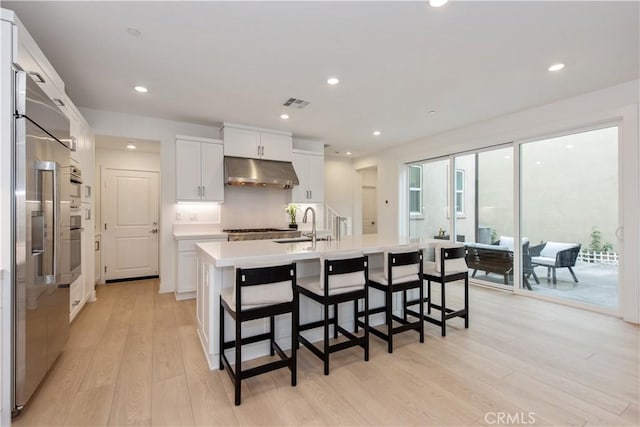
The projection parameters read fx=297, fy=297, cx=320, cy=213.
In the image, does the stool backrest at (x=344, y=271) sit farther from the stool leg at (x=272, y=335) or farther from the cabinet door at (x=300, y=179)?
the cabinet door at (x=300, y=179)

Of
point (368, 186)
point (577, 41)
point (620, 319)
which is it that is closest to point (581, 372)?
point (620, 319)

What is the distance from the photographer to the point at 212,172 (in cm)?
470

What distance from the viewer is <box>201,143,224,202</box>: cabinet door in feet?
15.2

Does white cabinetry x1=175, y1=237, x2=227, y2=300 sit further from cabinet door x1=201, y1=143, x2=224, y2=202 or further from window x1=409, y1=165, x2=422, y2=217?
window x1=409, y1=165, x2=422, y2=217

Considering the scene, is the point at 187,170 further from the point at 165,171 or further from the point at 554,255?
the point at 554,255

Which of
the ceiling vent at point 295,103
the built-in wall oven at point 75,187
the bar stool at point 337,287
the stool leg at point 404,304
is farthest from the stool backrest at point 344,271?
the built-in wall oven at point 75,187

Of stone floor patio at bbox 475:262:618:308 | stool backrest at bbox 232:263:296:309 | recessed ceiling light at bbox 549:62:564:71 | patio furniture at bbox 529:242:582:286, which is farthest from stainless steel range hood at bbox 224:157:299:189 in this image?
stone floor patio at bbox 475:262:618:308

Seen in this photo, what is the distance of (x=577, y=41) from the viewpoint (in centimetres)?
252

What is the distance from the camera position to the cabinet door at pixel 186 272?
4.21 meters

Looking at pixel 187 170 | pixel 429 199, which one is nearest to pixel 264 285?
pixel 187 170

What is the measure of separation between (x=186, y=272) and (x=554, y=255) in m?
5.15

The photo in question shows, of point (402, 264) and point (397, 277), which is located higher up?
point (402, 264)

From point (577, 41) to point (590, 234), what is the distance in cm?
242

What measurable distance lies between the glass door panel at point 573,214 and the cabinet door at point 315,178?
3.25m
